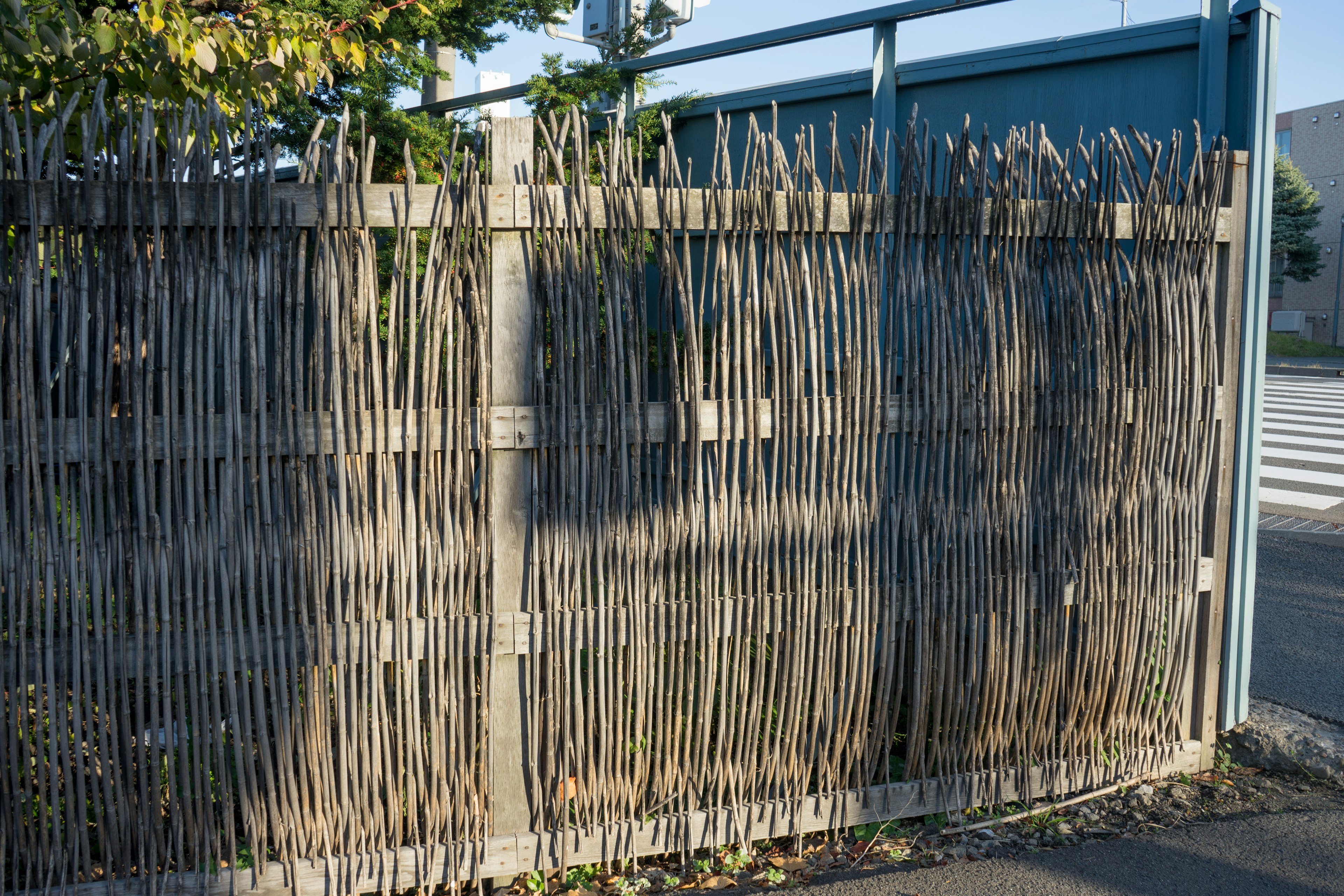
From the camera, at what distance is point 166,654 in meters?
2.57

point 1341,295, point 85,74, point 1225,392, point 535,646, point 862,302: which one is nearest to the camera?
point 535,646

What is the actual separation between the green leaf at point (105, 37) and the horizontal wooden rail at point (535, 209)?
2.76 ft

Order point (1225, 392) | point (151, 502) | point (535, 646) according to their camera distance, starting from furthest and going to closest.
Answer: point (1225, 392) < point (535, 646) < point (151, 502)

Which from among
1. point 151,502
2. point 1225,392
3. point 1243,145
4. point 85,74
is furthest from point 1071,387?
point 85,74

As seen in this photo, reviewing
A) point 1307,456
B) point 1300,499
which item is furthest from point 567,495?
point 1307,456

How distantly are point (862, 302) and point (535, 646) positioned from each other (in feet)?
4.82

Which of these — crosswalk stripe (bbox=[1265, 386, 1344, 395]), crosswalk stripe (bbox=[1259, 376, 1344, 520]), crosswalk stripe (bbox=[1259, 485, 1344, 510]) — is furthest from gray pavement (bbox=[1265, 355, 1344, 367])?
crosswalk stripe (bbox=[1259, 485, 1344, 510])

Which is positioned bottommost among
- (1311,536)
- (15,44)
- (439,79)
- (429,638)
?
(1311,536)

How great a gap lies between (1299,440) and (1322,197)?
126 ft

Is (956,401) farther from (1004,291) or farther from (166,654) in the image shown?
(166,654)

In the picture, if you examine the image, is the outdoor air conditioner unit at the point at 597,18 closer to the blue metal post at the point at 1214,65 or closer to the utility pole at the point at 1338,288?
the blue metal post at the point at 1214,65

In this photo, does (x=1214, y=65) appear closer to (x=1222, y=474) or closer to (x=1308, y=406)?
(x=1222, y=474)

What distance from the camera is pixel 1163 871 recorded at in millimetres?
3082

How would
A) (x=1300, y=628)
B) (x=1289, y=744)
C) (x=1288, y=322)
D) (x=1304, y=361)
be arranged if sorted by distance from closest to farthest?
(x=1289, y=744)
(x=1300, y=628)
(x=1304, y=361)
(x=1288, y=322)
